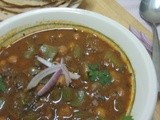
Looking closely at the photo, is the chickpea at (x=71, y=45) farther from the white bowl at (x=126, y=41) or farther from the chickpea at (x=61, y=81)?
the chickpea at (x=61, y=81)

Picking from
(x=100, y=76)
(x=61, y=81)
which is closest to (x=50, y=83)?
(x=61, y=81)

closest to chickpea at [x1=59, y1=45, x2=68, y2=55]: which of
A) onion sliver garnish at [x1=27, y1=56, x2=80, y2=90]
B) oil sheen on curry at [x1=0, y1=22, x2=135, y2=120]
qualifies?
oil sheen on curry at [x1=0, y1=22, x2=135, y2=120]

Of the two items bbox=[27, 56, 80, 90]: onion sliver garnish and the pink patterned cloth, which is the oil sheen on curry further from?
the pink patterned cloth

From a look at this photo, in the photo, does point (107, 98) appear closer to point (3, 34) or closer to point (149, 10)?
point (3, 34)

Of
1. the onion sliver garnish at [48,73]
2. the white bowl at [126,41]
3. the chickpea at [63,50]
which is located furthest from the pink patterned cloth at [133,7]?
the onion sliver garnish at [48,73]

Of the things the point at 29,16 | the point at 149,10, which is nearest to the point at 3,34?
the point at 29,16

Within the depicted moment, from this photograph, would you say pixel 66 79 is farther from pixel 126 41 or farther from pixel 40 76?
pixel 126 41
